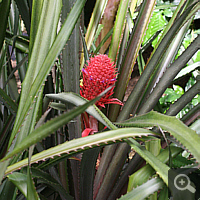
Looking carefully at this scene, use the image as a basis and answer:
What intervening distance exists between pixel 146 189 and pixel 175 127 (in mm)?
85

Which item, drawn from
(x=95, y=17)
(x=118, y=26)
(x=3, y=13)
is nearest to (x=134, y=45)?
(x=118, y=26)

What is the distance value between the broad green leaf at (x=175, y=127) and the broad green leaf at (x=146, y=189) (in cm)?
7

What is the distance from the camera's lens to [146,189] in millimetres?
264

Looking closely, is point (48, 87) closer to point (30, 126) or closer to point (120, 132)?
point (30, 126)

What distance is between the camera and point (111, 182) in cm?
43

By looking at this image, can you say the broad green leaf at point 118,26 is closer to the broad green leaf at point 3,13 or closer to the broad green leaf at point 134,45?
the broad green leaf at point 134,45

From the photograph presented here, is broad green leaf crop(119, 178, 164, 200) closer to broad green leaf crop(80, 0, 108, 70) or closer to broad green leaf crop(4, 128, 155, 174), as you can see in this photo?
broad green leaf crop(4, 128, 155, 174)

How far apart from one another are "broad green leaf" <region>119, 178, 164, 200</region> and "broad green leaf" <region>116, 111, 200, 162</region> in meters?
0.07

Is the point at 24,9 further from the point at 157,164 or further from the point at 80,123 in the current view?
the point at 157,164

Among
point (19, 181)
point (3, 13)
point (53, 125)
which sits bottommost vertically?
point (19, 181)

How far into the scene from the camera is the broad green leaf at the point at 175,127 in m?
0.23

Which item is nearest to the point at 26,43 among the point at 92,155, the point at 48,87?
the point at 48,87

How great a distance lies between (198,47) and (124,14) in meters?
0.18

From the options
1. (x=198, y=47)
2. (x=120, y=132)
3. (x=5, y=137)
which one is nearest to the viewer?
(x=120, y=132)
